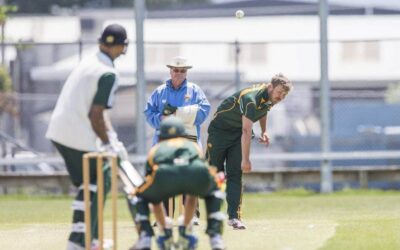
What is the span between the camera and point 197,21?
3600 centimetres

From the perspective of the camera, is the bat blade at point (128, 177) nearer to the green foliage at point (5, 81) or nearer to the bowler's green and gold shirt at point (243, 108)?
the bowler's green and gold shirt at point (243, 108)

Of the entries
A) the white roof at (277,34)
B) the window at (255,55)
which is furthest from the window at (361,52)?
the window at (255,55)

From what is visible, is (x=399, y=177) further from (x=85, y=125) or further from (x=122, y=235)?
(x=85, y=125)

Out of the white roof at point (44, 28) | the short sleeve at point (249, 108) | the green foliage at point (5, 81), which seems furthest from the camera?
the white roof at point (44, 28)

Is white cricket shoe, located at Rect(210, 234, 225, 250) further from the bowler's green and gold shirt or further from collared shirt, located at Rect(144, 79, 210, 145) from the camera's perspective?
collared shirt, located at Rect(144, 79, 210, 145)

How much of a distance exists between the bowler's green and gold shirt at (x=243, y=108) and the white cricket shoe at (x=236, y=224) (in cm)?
116

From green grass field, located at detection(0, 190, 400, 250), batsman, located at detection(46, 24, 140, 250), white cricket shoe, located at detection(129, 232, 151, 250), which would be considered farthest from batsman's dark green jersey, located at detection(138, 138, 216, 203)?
green grass field, located at detection(0, 190, 400, 250)

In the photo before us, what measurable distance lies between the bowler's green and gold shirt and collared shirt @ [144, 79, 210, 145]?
224 mm

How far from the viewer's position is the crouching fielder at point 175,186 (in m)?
10.9

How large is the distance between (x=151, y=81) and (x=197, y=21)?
637 cm

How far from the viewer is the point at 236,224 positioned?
14.6m

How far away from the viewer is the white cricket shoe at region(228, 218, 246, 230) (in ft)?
47.8

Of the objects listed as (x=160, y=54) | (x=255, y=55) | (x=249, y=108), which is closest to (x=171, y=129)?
(x=249, y=108)

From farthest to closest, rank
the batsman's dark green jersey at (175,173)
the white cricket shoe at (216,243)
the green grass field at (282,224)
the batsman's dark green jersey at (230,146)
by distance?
1. the batsman's dark green jersey at (230,146)
2. the green grass field at (282,224)
3. the white cricket shoe at (216,243)
4. the batsman's dark green jersey at (175,173)
